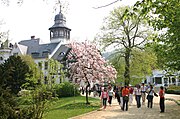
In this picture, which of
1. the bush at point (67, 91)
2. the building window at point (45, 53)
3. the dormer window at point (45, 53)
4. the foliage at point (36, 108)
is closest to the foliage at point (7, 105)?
the foliage at point (36, 108)

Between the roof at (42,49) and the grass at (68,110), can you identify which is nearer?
the grass at (68,110)

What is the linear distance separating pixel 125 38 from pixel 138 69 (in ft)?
15.7

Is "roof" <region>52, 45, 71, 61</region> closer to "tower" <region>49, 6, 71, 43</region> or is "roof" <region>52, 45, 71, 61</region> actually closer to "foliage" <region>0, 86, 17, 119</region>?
"tower" <region>49, 6, 71, 43</region>

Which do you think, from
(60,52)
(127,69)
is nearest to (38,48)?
(60,52)

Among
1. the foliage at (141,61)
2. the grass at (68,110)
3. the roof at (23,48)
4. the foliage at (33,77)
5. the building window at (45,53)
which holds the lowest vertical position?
the grass at (68,110)

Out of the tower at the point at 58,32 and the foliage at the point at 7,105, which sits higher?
the tower at the point at 58,32

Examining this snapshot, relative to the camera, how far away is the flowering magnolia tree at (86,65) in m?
23.9

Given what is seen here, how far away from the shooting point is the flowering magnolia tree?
942 inches

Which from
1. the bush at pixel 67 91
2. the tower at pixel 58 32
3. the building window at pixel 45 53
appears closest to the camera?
the bush at pixel 67 91

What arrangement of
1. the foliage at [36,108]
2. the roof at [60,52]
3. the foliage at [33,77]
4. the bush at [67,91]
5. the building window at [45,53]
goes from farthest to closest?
the building window at [45,53] → the roof at [60,52] → the bush at [67,91] → the foliage at [33,77] → the foliage at [36,108]

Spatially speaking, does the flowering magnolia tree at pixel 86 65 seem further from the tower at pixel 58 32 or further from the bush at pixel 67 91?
the tower at pixel 58 32

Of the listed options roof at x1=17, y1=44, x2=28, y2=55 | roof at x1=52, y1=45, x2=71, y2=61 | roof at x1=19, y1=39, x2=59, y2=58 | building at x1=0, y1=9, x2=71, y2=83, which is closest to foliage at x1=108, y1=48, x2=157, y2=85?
roof at x1=52, y1=45, x2=71, y2=61

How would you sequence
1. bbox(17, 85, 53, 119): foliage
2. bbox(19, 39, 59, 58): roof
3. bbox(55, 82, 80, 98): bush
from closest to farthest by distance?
bbox(17, 85, 53, 119): foliage → bbox(55, 82, 80, 98): bush → bbox(19, 39, 59, 58): roof

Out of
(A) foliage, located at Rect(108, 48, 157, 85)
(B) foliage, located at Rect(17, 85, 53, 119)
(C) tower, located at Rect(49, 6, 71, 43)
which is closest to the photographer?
(B) foliage, located at Rect(17, 85, 53, 119)
